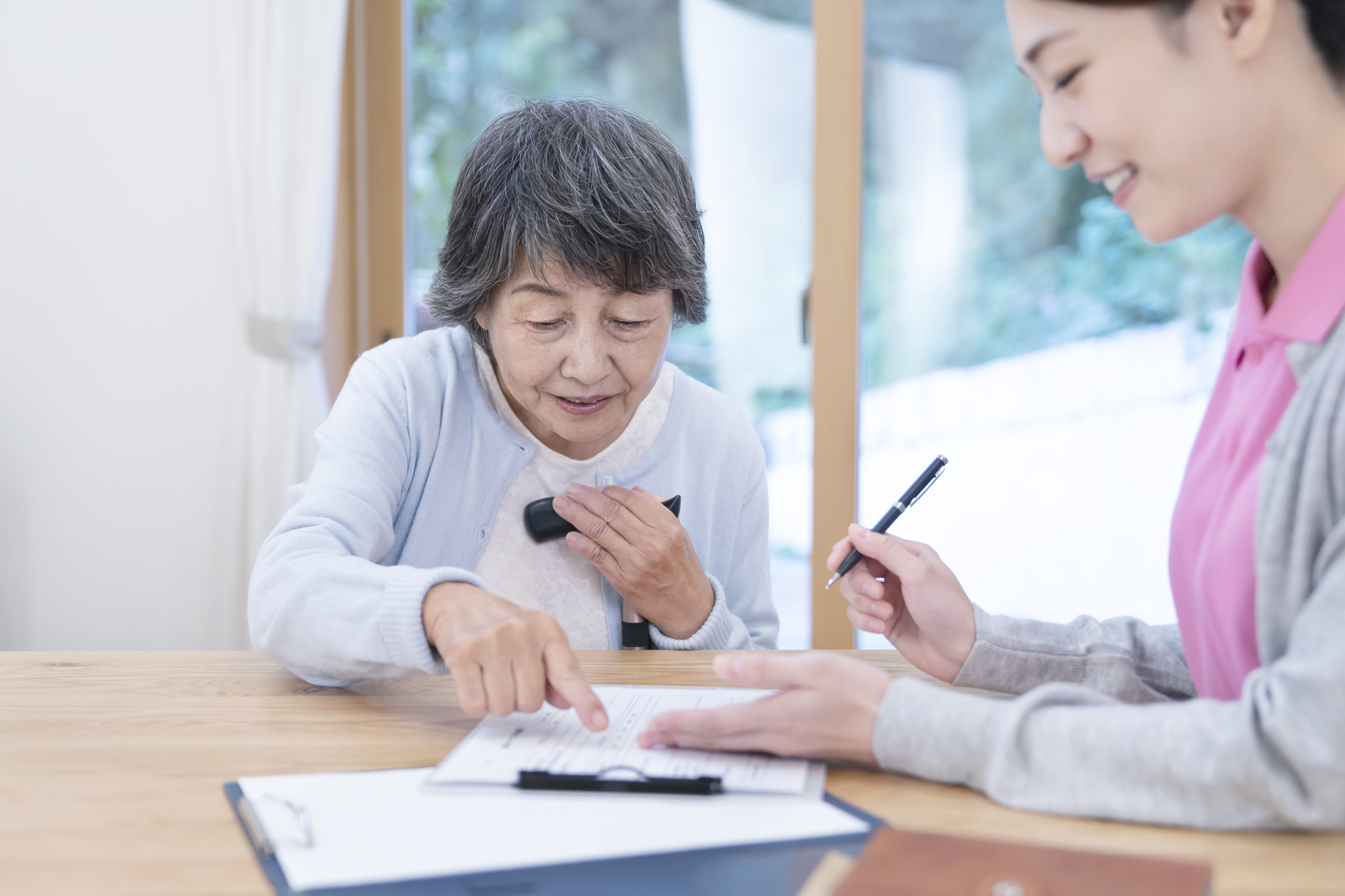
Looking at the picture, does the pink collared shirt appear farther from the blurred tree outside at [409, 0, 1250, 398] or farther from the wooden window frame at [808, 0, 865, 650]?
the blurred tree outside at [409, 0, 1250, 398]

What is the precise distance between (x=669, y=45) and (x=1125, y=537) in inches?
70.4

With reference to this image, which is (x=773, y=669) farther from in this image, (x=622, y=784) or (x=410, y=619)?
(x=410, y=619)

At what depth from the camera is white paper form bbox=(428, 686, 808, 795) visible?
2.61 feet

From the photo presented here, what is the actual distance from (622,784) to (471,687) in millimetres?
203

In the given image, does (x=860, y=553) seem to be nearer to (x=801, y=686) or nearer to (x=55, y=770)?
(x=801, y=686)

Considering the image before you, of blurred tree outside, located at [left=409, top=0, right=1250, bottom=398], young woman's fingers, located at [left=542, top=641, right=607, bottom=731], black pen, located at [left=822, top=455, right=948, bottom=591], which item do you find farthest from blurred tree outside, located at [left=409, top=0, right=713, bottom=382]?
young woman's fingers, located at [left=542, top=641, right=607, bottom=731]

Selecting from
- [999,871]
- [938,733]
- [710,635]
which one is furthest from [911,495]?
[999,871]

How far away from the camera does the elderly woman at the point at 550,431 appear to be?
51.6 inches

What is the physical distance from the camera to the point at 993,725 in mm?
779

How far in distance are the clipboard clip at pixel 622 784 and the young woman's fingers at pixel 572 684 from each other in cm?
10

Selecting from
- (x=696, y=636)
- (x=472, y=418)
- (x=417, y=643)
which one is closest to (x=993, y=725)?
(x=417, y=643)

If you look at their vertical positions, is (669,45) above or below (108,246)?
above

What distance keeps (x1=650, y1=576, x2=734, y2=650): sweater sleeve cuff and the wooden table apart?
0.13 m

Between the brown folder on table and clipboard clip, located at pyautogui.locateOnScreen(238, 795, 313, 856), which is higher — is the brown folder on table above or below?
above
